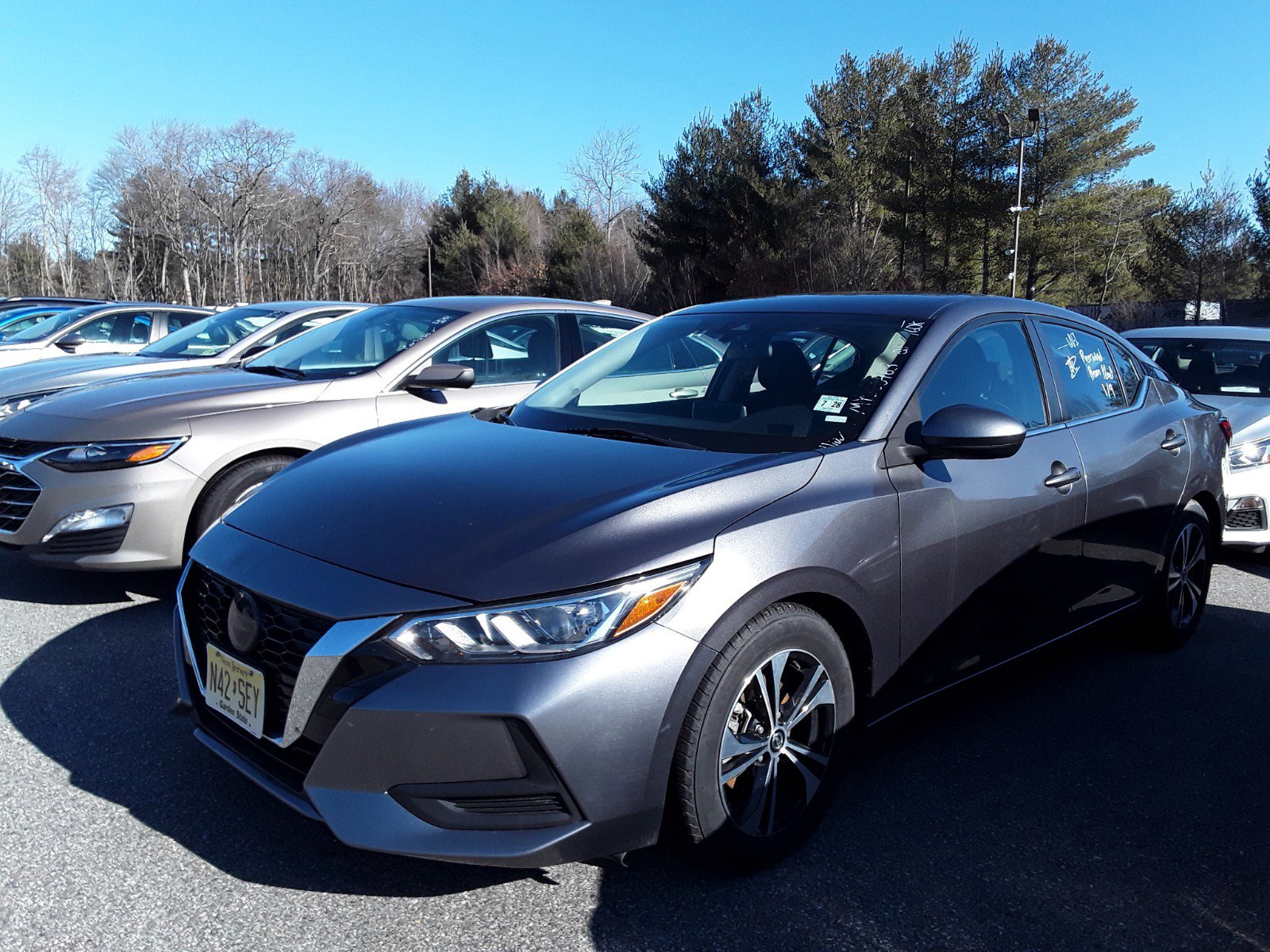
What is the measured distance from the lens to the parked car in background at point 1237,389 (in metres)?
6.47

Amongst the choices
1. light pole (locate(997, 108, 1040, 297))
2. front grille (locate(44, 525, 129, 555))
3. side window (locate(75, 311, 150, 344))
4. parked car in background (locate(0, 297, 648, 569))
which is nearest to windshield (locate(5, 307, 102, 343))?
side window (locate(75, 311, 150, 344))

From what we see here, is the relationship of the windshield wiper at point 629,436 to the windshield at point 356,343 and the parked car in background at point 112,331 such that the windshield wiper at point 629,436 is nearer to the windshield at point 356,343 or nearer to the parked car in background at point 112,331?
the windshield at point 356,343

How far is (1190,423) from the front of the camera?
4.65 metres

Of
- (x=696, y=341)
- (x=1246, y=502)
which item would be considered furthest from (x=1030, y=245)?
(x=696, y=341)

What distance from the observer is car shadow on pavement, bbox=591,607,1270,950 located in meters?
2.50

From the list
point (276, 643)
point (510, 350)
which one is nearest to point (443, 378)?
point (510, 350)

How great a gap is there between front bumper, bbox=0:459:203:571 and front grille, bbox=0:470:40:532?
0.07 ft

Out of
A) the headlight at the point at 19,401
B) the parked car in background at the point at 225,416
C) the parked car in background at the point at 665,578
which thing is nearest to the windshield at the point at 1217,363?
the parked car in background at the point at 665,578

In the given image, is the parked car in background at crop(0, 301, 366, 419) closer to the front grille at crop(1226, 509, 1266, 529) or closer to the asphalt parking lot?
the asphalt parking lot

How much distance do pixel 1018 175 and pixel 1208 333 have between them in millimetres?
38313

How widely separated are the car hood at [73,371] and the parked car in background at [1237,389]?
696cm

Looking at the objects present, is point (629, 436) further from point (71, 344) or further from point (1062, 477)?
point (71, 344)

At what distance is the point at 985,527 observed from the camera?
10.7 ft

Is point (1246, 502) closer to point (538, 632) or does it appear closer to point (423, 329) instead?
point (423, 329)
